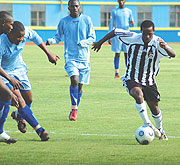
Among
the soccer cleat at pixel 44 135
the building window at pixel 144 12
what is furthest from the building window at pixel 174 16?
the soccer cleat at pixel 44 135

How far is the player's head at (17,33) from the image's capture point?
8453 mm

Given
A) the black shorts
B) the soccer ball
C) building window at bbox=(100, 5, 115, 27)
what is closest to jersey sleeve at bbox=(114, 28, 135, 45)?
the black shorts

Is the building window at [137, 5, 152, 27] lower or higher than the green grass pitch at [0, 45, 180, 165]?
lower

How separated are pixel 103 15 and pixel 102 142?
50383 millimetres

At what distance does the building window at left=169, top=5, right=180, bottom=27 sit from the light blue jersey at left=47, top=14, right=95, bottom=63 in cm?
4747

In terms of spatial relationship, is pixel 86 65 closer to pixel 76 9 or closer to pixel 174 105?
pixel 76 9

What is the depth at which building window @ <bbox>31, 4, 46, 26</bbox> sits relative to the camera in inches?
2268

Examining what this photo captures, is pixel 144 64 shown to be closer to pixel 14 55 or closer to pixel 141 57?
pixel 141 57

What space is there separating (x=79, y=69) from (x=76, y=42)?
1.70ft

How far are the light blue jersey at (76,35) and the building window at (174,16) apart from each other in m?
47.5

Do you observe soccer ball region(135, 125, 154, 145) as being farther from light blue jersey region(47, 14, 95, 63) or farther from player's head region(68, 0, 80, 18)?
player's head region(68, 0, 80, 18)

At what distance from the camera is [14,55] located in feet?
29.0

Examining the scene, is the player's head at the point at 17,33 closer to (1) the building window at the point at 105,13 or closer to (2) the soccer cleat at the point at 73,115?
(2) the soccer cleat at the point at 73,115

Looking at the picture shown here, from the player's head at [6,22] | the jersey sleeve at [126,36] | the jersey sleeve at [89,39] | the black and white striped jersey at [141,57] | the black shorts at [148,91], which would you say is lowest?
the black shorts at [148,91]
